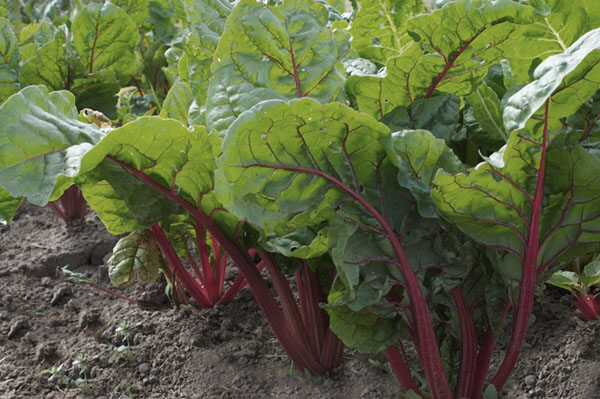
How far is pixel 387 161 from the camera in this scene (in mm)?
1373

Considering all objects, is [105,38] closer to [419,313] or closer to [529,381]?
[419,313]

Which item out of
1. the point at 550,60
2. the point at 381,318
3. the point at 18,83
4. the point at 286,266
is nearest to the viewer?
the point at 550,60

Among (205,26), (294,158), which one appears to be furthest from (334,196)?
(205,26)

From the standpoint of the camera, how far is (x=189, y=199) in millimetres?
1546

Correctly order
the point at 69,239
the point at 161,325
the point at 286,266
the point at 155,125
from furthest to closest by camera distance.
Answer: the point at 69,239
the point at 161,325
the point at 286,266
the point at 155,125

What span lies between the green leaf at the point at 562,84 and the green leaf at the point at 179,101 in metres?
0.96

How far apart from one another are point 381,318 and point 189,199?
1.73 feet

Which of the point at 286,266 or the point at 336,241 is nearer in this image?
the point at 336,241

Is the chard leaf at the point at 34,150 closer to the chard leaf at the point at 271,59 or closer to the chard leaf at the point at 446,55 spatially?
the chard leaf at the point at 271,59

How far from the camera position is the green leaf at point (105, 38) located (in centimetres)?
254

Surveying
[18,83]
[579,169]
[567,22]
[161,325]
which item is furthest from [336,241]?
[18,83]

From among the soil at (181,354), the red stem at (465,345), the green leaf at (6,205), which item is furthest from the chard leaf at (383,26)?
the green leaf at (6,205)

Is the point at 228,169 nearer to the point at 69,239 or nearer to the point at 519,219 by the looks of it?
the point at 519,219

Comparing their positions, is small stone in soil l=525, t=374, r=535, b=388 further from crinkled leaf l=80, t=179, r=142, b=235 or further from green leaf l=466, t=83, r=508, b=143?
crinkled leaf l=80, t=179, r=142, b=235
